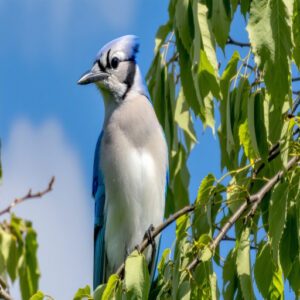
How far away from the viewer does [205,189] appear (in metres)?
2.68

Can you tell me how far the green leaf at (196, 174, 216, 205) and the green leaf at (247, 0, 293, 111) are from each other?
44cm

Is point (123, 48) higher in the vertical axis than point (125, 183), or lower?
higher

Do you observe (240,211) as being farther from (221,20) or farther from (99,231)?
(99,231)

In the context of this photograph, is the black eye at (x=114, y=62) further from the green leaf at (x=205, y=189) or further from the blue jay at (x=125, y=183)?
the green leaf at (x=205, y=189)

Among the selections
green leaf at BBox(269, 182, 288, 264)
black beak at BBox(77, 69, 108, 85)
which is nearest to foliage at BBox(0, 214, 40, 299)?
green leaf at BBox(269, 182, 288, 264)

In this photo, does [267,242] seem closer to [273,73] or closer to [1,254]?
[273,73]

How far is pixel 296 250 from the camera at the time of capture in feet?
8.49

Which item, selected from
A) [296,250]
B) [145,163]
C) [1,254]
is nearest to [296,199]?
[296,250]

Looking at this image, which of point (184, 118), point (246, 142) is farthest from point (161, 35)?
point (246, 142)

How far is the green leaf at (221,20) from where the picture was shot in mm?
2766

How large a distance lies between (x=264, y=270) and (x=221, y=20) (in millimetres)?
748

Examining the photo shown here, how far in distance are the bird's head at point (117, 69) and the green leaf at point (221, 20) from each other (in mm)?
1808

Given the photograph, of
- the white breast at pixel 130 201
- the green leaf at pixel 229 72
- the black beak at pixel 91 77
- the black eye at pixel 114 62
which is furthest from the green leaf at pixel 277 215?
→ the black eye at pixel 114 62

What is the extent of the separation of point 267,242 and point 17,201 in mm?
801
